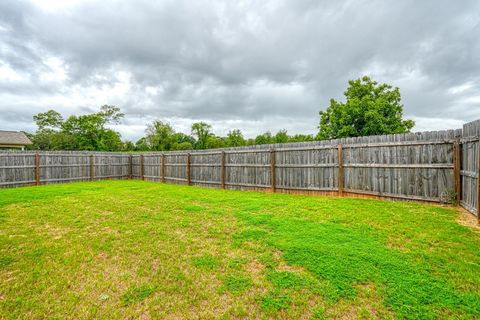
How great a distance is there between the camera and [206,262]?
2.83 meters

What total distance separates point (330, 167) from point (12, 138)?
3431 cm

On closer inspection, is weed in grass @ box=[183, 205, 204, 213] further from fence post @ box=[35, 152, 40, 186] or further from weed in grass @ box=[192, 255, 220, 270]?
fence post @ box=[35, 152, 40, 186]

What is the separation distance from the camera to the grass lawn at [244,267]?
1.97 meters

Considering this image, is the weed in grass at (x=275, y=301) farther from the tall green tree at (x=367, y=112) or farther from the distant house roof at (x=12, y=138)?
the distant house roof at (x=12, y=138)

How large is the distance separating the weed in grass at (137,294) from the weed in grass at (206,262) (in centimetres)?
63

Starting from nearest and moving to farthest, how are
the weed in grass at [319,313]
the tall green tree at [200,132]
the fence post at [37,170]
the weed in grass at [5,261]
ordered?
the weed in grass at [319,313], the weed in grass at [5,261], the fence post at [37,170], the tall green tree at [200,132]

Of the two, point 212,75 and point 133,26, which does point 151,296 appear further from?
point 212,75

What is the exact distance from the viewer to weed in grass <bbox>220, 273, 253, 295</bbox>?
2.25 meters

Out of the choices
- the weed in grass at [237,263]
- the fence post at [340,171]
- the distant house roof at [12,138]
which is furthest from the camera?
the distant house roof at [12,138]

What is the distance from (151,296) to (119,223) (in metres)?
3.02

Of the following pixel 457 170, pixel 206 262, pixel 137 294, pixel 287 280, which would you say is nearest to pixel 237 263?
pixel 206 262

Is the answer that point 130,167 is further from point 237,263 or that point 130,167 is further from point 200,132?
point 200,132

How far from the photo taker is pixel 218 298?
2.12 meters

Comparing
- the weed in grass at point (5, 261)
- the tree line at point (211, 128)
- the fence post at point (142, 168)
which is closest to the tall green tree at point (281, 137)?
the tree line at point (211, 128)
